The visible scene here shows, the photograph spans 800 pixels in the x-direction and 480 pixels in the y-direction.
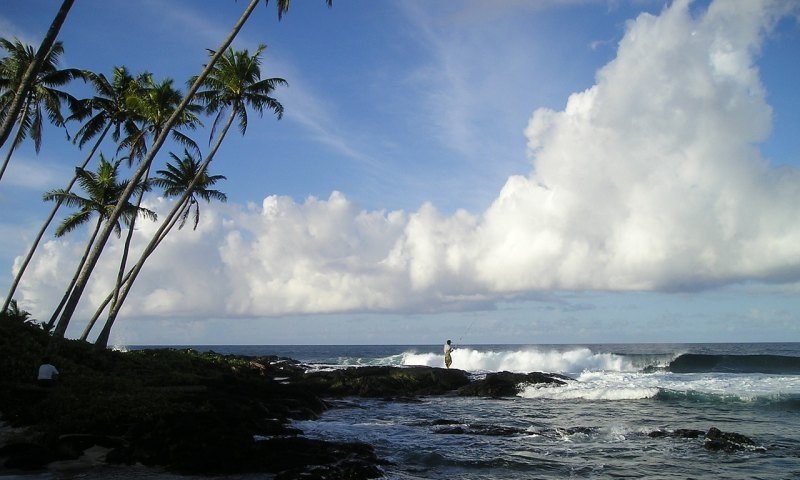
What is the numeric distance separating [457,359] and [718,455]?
39411mm

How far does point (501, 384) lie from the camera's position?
2698 cm

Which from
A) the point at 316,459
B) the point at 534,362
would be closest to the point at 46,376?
the point at 316,459

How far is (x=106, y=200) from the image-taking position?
90.4ft

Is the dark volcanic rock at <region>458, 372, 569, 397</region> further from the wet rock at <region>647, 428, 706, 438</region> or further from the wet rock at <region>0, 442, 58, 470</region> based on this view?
the wet rock at <region>0, 442, 58, 470</region>

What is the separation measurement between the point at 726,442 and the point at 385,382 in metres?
17.2

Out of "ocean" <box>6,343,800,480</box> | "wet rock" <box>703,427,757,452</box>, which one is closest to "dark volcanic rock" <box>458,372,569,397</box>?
"ocean" <box>6,343,800,480</box>

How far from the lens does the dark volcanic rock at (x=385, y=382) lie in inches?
1062

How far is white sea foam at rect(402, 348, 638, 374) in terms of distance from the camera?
47.9 m

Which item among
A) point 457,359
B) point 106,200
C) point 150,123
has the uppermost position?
point 150,123

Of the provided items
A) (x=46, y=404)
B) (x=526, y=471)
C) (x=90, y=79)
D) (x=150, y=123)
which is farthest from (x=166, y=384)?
(x=90, y=79)

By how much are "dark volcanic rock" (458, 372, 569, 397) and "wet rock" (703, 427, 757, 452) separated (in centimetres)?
1261

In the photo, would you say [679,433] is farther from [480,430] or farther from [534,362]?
[534,362]

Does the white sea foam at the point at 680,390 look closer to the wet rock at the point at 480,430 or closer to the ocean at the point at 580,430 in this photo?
the ocean at the point at 580,430

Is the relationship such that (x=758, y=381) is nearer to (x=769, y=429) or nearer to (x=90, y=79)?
(x=769, y=429)
